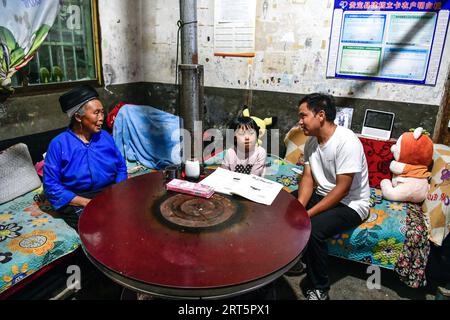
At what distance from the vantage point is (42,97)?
129 inches

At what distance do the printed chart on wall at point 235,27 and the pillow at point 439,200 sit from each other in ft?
7.56

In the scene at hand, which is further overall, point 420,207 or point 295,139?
point 295,139

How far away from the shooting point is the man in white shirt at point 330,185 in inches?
88.8

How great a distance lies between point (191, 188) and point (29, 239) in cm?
117

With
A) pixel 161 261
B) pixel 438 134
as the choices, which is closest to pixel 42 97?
pixel 161 261

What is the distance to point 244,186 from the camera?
2.11 meters

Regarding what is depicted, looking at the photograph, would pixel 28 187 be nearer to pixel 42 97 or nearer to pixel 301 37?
pixel 42 97

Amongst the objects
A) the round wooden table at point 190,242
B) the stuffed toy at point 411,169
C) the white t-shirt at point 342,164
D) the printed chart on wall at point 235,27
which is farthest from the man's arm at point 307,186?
the printed chart on wall at point 235,27

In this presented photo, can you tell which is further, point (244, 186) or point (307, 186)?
point (307, 186)

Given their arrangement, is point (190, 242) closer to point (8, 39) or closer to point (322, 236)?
point (322, 236)

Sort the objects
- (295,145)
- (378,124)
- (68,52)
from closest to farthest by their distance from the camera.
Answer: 1. (378,124)
2. (68,52)
3. (295,145)

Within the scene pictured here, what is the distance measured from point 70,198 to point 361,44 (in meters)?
3.14

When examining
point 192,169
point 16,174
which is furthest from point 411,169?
point 16,174

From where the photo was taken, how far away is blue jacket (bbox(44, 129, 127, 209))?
7.34 ft
